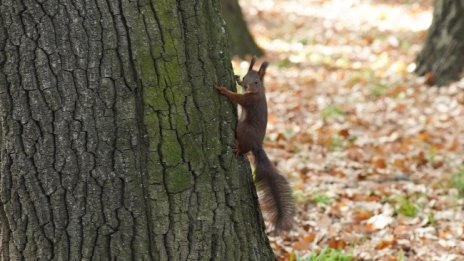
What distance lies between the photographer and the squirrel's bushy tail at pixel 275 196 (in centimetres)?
364

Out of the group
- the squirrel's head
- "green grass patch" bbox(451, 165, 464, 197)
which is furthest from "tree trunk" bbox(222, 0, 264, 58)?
the squirrel's head

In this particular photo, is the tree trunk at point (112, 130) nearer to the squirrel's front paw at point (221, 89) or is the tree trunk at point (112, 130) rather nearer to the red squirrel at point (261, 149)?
the squirrel's front paw at point (221, 89)

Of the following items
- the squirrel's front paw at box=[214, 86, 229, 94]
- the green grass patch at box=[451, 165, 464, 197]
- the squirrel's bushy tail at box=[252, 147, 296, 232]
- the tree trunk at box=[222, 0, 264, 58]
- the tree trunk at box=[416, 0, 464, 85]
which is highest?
the tree trunk at box=[222, 0, 264, 58]

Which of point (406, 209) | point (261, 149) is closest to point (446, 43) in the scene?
point (406, 209)

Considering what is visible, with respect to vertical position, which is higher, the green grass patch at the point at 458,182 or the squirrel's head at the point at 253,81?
the squirrel's head at the point at 253,81

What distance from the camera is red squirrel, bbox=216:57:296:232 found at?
11.2ft

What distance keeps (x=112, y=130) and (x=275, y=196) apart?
1084 mm

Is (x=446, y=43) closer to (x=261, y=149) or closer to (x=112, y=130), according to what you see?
(x=261, y=149)

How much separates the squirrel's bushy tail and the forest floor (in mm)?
761

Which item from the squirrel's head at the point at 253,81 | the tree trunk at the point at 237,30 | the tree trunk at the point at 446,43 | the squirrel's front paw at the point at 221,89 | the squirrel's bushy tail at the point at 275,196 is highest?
the tree trunk at the point at 237,30

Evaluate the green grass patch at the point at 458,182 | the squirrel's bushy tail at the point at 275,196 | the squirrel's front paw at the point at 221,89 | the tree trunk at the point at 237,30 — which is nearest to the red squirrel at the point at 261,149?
the squirrel's bushy tail at the point at 275,196

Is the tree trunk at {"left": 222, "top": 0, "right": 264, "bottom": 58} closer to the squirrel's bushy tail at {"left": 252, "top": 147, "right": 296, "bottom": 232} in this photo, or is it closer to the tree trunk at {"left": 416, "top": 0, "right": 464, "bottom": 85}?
the tree trunk at {"left": 416, "top": 0, "right": 464, "bottom": 85}

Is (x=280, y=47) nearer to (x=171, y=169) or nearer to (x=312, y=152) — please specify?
(x=312, y=152)

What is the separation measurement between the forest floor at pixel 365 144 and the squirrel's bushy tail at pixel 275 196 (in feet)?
2.50
